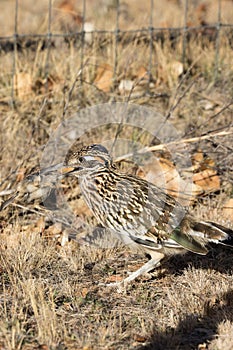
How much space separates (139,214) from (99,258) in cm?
68

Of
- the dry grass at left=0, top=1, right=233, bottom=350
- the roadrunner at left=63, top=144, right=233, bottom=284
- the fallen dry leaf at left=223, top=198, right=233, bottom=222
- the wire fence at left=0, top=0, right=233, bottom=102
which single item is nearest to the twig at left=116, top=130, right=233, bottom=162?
the dry grass at left=0, top=1, right=233, bottom=350

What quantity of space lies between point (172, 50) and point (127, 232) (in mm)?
4438

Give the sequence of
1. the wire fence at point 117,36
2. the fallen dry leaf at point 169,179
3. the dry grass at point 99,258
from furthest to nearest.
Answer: the wire fence at point 117,36 < the fallen dry leaf at point 169,179 < the dry grass at point 99,258

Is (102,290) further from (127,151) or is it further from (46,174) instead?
(127,151)

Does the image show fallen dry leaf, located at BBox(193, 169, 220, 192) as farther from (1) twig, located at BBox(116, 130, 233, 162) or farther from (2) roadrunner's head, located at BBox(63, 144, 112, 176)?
(2) roadrunner's head, located at BBox(63, 144, 112, 176)

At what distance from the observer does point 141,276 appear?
540 centimetres

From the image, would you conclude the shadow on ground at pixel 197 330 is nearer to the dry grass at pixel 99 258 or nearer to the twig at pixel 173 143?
the dry grass at pixel 99 258

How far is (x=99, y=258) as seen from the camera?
5703 mm

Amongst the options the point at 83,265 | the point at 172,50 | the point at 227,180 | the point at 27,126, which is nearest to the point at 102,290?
the point at 83,265

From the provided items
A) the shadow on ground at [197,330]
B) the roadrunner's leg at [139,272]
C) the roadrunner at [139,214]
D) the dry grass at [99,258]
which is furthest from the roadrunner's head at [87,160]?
the shadow on ground at [197,330]

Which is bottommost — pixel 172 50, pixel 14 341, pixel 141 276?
pixel 141 276

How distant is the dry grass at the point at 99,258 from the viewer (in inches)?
166

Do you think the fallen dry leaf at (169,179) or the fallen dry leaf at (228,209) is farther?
the fallen dry leaf at (169,179)

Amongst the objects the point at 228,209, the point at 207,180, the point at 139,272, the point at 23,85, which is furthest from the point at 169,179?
the point at 23,85
